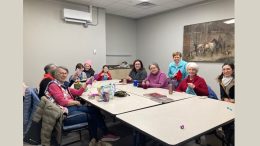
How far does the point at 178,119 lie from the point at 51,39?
376 centimetres

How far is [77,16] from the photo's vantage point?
443 centimetres

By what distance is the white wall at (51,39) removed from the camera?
12.8 feet

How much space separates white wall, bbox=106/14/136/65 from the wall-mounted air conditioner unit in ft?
3.89

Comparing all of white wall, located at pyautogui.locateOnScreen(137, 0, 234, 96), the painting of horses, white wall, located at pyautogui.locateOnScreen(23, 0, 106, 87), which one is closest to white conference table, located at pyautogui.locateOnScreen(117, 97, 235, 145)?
the painting of horses

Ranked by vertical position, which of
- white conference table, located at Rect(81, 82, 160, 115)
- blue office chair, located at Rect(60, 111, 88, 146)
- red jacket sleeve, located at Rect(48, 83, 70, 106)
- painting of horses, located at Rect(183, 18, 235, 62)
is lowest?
blue office chair, located at Rect(60, 111, 88, 146)

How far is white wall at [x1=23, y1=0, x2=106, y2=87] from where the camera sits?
154 inches

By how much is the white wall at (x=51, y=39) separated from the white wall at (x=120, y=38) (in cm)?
86

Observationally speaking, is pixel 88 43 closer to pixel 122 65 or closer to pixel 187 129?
pixel 122 65

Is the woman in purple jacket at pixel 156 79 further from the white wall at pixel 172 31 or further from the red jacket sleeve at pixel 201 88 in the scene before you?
the white wall at pixel 172 31

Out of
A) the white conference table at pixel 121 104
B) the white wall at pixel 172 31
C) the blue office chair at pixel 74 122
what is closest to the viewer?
the white conference table at pixel 121 104

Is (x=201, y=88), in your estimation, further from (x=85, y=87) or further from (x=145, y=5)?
(x=145, y=5)

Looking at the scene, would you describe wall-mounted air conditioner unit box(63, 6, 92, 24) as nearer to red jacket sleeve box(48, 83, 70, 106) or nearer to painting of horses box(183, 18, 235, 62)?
painting of horses box(183, 18, 235, 62)

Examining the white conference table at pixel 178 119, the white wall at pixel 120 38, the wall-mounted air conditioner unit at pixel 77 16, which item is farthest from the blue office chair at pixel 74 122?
the white wall at pixel 120 38

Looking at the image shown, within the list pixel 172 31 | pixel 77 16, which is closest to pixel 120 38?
pixel 172 31
